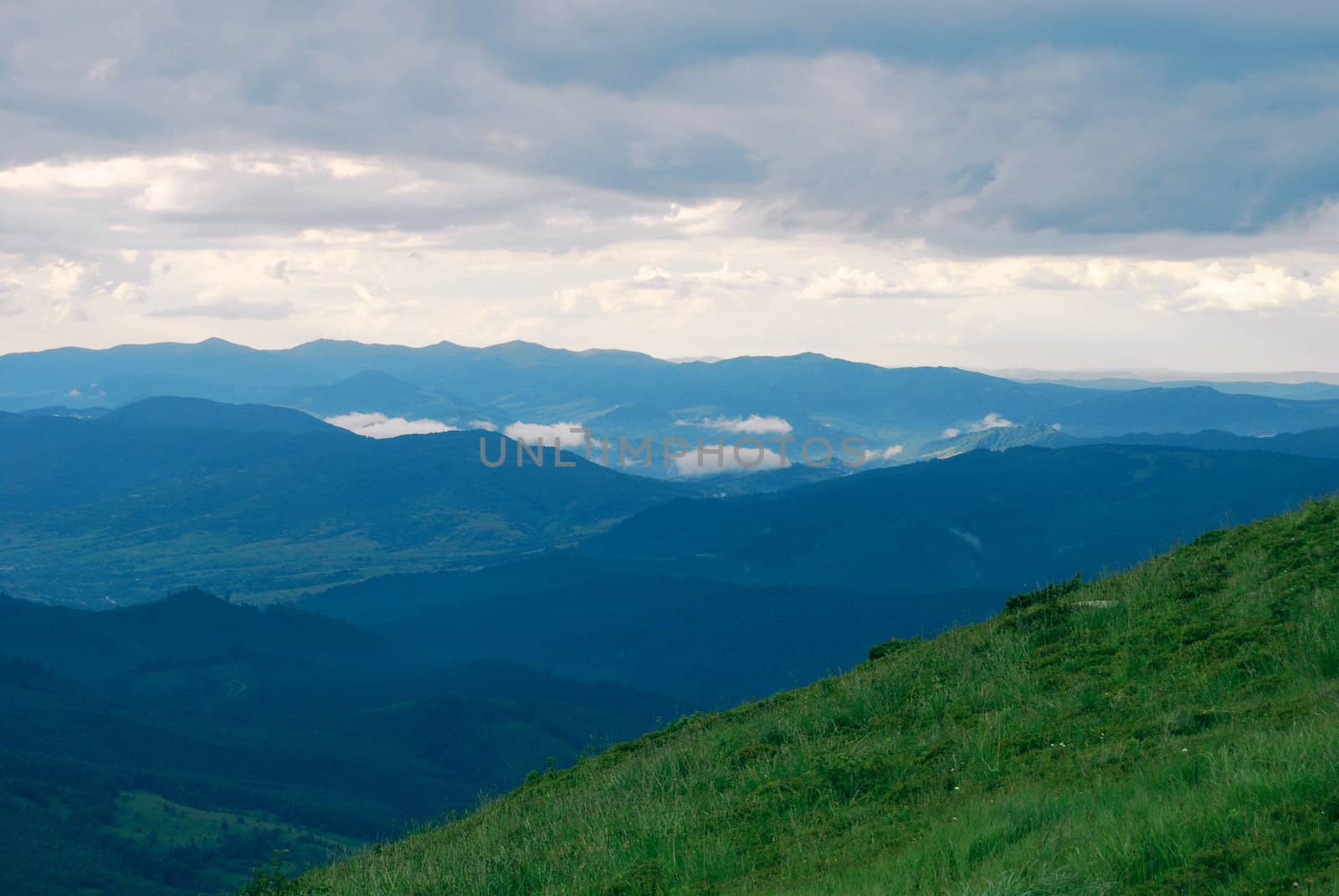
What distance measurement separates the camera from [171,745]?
195125 millimetres

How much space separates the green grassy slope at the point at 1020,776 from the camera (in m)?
11.0

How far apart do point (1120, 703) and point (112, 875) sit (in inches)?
5306

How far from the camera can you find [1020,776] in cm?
1434

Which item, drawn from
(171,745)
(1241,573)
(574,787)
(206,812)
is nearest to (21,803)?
(206,812)

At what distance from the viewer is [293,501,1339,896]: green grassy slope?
35.9 feet

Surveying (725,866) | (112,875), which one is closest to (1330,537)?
(725,866)

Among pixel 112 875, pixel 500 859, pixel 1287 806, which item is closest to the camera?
pixel 1287 806

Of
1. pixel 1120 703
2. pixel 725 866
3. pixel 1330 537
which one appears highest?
pixel 1330 537

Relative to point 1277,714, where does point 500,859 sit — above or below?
below

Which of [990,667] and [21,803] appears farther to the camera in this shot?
[21,803]

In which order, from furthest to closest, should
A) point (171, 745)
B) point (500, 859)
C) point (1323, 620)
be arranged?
point (171, 745), point (1323, 620), point (500, 859)

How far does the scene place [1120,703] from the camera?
16.4 m

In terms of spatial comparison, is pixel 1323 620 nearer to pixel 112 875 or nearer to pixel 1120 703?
pixel 1120 703

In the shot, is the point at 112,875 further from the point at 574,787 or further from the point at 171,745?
the point at 574,787
